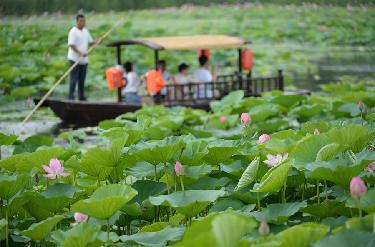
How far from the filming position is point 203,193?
242 centimetres

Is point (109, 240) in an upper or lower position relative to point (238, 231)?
lower

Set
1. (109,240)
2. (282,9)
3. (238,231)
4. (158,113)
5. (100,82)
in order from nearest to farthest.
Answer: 1. (238,231)
2. (109,240)
3. (158,113)
4. (100,82)
5. (282,9)

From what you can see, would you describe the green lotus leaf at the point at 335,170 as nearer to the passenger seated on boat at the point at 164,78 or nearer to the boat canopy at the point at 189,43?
the passenger seated on boat at the point at 164,78

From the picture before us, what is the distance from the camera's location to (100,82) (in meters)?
10.7

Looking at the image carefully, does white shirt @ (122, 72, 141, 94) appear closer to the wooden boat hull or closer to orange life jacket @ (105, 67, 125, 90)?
orange life jacket @ (105, 67, 125, 90)

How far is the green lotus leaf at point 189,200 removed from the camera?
7.81 ft

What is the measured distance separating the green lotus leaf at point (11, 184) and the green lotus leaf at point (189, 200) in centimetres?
47

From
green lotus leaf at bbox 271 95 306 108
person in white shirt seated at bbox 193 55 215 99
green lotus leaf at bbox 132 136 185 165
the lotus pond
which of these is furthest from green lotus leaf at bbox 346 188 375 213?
person in white shirt seated at bbox 193 55 215 99

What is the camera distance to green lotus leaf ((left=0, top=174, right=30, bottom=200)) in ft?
8.75

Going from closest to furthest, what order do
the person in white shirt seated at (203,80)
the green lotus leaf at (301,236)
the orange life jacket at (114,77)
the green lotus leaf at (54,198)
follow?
the green lotus leaf at (301,236) → the green lotus leaf at (54,198) → the person in white shirt seated at (203,80) → the orange life jacket at (114,77)

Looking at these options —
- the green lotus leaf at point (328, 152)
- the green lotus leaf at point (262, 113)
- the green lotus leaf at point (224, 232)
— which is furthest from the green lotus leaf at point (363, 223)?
the green lotus leaf at point (262, 113)

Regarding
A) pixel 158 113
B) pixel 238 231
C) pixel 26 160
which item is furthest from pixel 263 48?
pixel 238 231

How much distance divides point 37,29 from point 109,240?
12.5 m

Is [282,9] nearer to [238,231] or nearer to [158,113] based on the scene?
[158,113]
